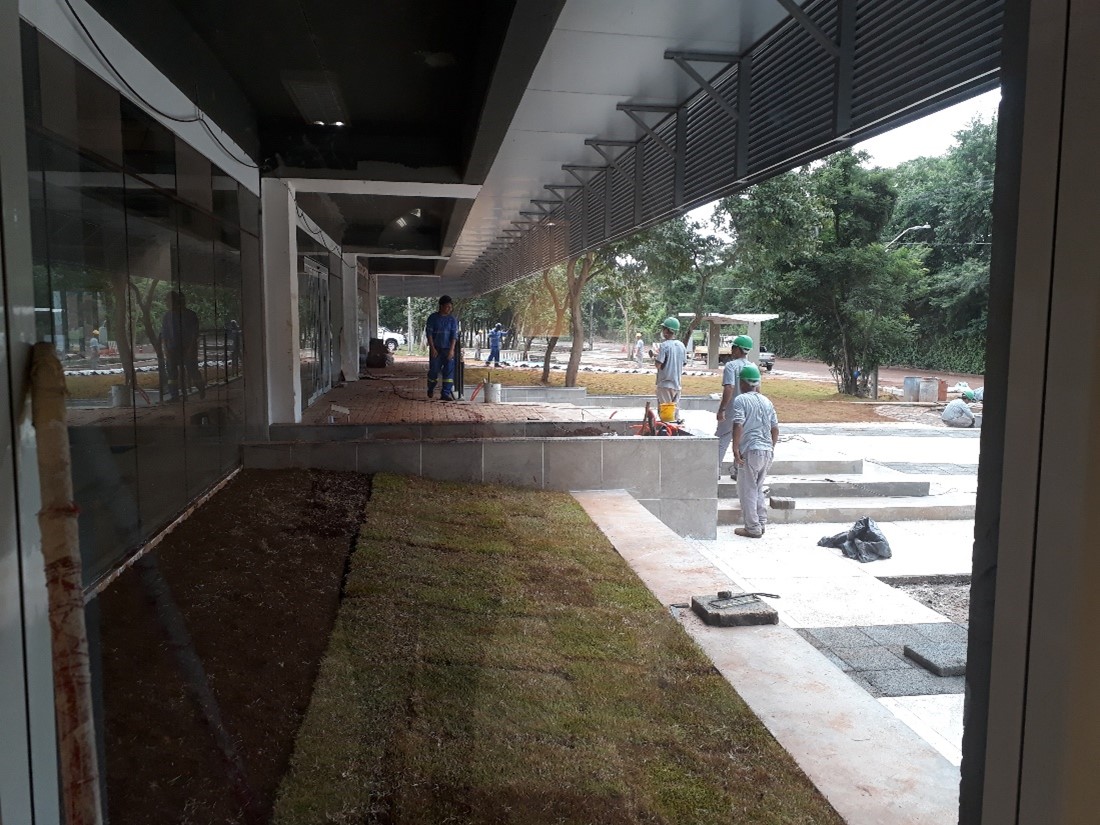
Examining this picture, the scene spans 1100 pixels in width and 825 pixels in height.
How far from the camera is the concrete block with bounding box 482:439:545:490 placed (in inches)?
349

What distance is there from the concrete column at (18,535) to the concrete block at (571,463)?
25.2 feet

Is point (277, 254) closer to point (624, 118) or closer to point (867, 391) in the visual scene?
point (624, 118)

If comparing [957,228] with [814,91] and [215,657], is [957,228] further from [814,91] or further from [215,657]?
[215,657]

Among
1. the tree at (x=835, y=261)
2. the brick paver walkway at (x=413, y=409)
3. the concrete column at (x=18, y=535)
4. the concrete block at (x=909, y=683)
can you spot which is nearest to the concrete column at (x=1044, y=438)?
the concrete column at (x=18, y=535)

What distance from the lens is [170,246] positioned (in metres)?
5.77

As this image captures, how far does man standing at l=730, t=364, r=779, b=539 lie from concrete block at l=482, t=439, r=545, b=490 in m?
2.27

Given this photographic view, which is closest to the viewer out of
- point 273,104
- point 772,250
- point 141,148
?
point 141,148

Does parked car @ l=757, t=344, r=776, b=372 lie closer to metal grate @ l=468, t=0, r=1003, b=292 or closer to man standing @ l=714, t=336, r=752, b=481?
man standing @ l=714, t=336, r=752, b=481

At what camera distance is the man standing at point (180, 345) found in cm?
575

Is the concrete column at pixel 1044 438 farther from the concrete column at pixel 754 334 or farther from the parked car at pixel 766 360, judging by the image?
the parked car at pixel 766 360

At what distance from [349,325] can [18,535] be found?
1751 centimetres

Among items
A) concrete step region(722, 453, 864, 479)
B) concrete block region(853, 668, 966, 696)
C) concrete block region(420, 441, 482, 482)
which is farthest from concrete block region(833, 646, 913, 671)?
concrete step region(722, 453, 864, 479)

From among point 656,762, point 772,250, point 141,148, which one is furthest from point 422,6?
point 772,250

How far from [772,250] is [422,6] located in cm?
1243
